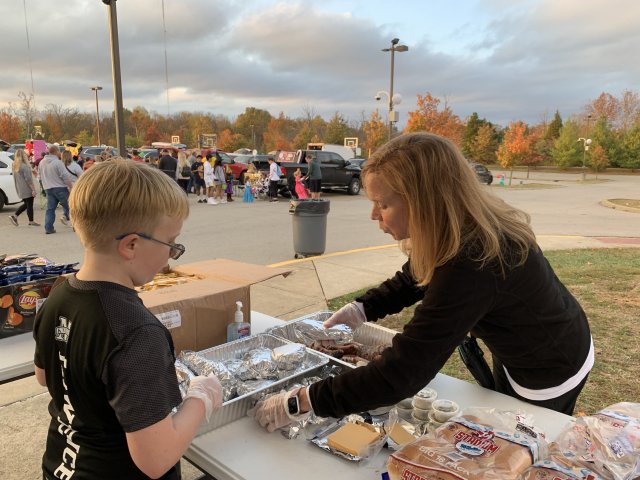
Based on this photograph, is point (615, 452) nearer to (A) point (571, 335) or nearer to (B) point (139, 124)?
(A) point (571, 335)

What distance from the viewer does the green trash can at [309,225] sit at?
7688 mm

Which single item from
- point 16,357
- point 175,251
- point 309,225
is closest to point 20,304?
point 16,357

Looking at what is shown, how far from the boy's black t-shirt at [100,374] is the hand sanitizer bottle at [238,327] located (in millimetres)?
993

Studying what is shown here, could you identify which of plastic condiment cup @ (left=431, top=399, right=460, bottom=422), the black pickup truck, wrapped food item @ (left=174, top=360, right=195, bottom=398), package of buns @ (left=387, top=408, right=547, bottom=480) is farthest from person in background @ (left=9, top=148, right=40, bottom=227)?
package of buns @ (left=387, top=408, right=547, bottom=480)

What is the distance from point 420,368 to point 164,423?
75 centimetres

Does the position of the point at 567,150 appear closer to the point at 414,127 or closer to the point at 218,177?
the point at 414,127

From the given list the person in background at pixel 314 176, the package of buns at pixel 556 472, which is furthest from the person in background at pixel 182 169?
the package of buns at pixel 556 472

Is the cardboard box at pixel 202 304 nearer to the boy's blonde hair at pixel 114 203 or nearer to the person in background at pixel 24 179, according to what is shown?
the boy's blonde hair at pixel 114 203

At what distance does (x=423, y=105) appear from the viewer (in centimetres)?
3166

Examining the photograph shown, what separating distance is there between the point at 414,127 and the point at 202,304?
29.1 meters

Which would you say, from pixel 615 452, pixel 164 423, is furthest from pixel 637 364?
pixel 164 423

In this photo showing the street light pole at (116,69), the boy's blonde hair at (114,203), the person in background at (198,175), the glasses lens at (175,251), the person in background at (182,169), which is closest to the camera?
the boy's blonde hair at (114,203)

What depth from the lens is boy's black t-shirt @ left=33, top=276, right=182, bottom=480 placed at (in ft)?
3.58

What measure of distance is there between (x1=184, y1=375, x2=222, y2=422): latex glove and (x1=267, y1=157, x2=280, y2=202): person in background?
16.4 m
